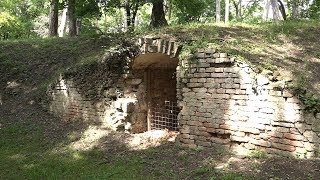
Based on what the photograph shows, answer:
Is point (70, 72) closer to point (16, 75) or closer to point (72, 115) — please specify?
point (72, 115)

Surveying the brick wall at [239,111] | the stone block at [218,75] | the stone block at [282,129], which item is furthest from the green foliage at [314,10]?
the stone block at [282,129]

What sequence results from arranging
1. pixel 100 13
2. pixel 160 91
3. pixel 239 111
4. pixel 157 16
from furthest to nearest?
pixel 157 16 → pixel 100 13 → pixel 160 91 → pixel 239 111

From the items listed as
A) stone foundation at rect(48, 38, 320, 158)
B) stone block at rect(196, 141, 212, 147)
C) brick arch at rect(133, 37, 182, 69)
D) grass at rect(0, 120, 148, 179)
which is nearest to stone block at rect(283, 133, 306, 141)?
stone foundation at rect(48, 38, 320, 158)

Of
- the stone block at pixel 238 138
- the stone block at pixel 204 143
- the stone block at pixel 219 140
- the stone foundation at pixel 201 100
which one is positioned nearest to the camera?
the stone foundation at pixel 201 100

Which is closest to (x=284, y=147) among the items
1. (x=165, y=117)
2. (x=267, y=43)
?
(x=267, y=43)

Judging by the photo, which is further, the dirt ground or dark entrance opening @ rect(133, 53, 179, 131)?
dark entrance opening @ rect(133, 53, 179, 131)

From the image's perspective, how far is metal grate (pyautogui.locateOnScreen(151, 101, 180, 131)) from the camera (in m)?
8.36

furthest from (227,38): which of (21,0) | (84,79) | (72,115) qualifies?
(21,0)

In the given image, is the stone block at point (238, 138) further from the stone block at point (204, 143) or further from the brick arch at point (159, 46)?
the brick arch at point (159, 46)

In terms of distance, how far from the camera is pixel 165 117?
830cm

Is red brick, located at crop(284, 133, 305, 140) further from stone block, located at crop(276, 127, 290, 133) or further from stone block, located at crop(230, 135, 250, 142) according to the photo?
stone block, located at crop(230, 135, 250, 142)

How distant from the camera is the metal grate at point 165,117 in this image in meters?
8.36

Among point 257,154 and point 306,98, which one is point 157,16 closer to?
point 257,154

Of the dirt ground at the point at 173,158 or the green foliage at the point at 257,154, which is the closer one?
the dirt ground at the point at 173,158
